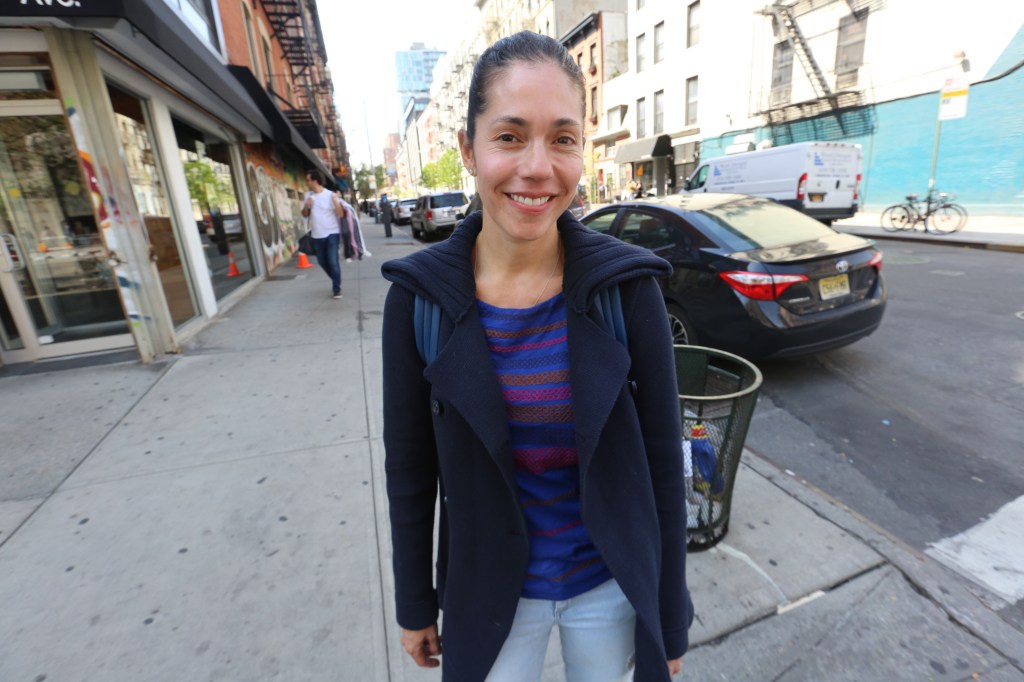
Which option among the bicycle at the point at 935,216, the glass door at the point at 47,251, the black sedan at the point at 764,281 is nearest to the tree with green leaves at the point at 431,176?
the bicycle at the point at 935,216

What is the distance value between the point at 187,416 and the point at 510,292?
4.02 meters

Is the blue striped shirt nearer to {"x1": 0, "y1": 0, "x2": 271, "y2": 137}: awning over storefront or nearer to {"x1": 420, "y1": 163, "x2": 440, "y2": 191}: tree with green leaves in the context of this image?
{"x1": 0, "y1": 0, "x2": 271, "y2": 137}: awning over storefront

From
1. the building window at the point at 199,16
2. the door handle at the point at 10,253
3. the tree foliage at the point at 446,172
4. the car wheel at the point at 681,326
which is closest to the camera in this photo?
the car wheel at the point at 681,326

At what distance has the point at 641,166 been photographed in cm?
3052

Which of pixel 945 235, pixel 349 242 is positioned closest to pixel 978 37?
pixel 945 235

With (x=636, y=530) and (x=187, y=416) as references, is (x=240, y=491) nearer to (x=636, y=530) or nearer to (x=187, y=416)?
(x=187, y=416)

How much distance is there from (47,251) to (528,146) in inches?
280

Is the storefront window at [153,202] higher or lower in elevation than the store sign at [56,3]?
lower

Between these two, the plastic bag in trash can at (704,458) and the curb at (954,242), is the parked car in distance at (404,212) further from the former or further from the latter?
the plastic bag in trash can at (704,458)

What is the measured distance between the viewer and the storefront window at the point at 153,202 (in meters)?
5.88

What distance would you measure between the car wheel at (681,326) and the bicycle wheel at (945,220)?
1246cm

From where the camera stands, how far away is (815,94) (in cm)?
1938

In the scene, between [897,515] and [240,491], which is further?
[240,491]

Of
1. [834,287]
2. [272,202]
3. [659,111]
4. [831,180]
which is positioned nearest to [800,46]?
[659,111]
